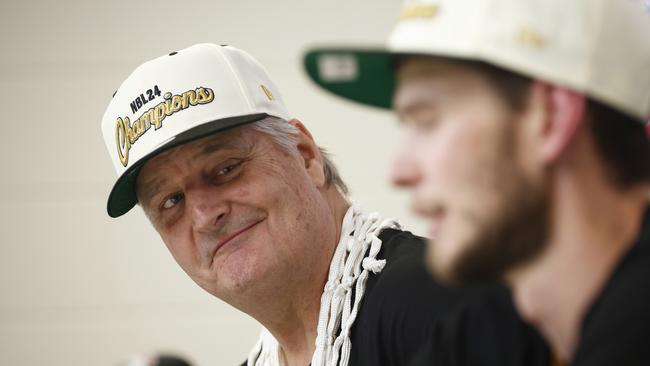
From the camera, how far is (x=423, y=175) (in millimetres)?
837

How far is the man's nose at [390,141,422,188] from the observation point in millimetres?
845

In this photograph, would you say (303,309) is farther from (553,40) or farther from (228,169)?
(553,40)

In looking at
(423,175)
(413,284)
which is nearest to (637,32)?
(423,175)

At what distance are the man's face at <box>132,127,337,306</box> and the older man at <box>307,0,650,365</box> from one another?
603 mm

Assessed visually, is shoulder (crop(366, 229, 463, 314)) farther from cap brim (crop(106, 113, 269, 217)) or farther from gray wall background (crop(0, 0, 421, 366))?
→ gray wall background (crop(0, 0, 421, 366))

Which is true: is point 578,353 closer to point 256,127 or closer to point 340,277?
point 340,277

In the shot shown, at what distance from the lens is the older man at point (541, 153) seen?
800 mm

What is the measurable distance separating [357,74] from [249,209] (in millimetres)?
525

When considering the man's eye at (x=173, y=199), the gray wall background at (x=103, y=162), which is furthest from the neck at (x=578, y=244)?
the gray wall background at (x=103, y=162)

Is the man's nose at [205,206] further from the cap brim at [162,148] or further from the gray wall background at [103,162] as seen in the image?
the gray wall background at [103,162]

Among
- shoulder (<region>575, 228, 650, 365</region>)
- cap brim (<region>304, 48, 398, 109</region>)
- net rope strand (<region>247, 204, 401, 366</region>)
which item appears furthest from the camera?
net rope strand (<region>247, 204, 401, 366</region>)

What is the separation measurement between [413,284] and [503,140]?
21.0 inches

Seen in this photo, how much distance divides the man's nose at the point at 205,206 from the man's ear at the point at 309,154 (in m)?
0.17

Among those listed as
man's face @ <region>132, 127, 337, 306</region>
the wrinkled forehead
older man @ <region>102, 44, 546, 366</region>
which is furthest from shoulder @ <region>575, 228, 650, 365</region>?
man's face @ <region>132, 127, 337, 306</region>
